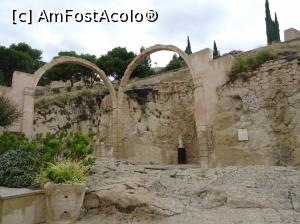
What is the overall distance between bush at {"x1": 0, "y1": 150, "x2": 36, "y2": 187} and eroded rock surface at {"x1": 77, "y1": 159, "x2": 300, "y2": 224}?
1.00 metres

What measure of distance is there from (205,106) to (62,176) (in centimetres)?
566

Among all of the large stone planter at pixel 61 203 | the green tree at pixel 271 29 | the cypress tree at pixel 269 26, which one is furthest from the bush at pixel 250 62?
the cypress tree at pixel 269 26

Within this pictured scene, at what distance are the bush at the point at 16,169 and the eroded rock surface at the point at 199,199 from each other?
39.3 inches

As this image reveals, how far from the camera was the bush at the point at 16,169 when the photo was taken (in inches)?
163

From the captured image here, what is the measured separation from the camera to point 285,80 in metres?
7.45

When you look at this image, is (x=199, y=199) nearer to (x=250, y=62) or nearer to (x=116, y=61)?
(x=250, y=62)

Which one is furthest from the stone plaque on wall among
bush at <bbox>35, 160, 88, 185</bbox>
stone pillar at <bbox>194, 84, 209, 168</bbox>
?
bush at <bbox>35, 160, 88, 185</bbox>

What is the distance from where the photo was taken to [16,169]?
14.0 feet

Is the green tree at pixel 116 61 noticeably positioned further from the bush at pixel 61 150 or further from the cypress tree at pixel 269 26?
the bush at pixel 61 150

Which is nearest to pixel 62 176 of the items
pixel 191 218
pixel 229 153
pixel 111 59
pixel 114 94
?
pixel 191 218

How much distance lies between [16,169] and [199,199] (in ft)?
9.68

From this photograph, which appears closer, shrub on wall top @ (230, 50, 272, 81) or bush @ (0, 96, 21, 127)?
bush @ (0, 96, 21, 127)

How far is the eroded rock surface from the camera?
3.59m

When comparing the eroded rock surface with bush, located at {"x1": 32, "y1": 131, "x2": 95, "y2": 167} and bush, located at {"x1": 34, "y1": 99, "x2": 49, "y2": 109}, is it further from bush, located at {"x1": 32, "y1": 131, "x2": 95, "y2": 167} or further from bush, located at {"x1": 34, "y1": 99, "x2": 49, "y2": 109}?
bush, located at {"x1": 34, "y1": 99, "x2": 49, "y2": 109}
